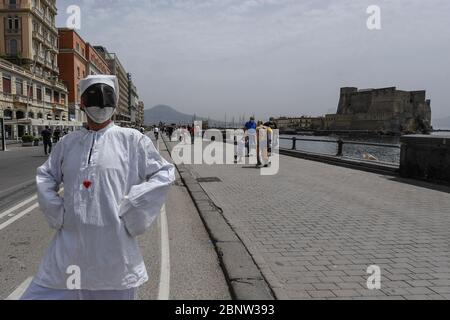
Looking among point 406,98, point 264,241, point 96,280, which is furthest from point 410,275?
point 406,98

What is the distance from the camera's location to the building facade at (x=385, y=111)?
98.7 meters

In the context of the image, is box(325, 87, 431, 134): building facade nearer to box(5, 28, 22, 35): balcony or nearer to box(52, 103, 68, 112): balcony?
box(52, 103, 68, 112): balcony

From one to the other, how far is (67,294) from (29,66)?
6701cm

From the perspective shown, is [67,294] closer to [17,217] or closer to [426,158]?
[17,217]

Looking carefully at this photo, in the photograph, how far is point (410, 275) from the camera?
3957 mm

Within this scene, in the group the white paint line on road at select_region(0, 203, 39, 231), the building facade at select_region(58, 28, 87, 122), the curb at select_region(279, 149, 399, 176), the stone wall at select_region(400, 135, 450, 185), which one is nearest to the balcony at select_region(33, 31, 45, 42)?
the building facade at select_region(58, 28, 87, 122)

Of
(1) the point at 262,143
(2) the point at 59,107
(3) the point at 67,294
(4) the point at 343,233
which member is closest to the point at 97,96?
(3) the point at 67,294

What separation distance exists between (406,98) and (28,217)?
368 ft

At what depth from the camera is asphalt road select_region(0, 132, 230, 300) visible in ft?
12.1

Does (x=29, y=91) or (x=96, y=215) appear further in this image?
(x=29, y=91)

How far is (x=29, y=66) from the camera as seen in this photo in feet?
197

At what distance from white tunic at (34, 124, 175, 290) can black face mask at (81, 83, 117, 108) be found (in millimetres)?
199
